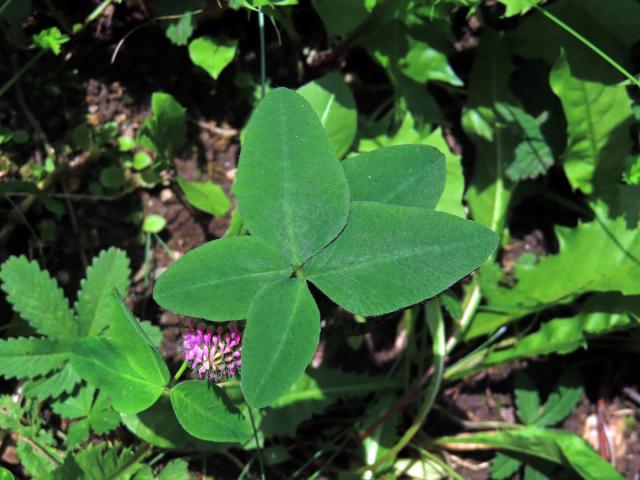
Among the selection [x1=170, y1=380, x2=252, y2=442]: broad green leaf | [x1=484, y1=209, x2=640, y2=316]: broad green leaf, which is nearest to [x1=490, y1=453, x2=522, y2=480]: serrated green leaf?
[x1=484, y1=209, x2=640, y2=316]: broad green leaf

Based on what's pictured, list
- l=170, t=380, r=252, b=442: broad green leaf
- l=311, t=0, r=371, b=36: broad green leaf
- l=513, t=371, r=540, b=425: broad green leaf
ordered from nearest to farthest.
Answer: l=170, t=380, r=252, b=442: broad green leaf
l=311, t=0, r=371, b=36: broad green leaf
l=513, t=371, r=540, b=425: broad green leaf

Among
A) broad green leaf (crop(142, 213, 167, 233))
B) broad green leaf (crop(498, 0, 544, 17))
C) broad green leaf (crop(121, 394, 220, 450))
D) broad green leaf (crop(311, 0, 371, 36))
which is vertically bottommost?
broad green leaf (crop(121, 394, 220, 450))

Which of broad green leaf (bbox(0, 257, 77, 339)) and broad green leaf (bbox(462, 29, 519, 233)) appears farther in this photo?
broad green leaf (bbox(462, 29, 519, 233))

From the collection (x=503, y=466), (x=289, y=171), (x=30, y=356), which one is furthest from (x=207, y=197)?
(x=503, y=466)

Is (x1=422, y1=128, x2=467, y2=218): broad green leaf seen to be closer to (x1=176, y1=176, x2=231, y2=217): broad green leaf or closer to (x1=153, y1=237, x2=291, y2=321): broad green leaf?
(x1=176, y1=176, x2=231, y2=217): broad green leaf

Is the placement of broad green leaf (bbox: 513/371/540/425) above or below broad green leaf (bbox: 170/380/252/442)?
below

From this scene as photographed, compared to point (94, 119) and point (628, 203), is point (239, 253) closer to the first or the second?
point (94, 119)

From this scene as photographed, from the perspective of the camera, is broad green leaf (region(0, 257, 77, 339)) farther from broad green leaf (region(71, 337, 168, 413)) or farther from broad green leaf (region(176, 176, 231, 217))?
broad green leaf (region(176, 176, 231, 217))

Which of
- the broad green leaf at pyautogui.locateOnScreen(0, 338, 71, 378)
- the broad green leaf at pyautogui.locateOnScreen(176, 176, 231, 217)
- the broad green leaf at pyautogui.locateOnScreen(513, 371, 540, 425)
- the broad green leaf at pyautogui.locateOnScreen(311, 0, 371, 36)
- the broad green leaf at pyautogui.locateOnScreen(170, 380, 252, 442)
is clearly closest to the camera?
the broad green leaf at pyautogui.locateOnScreen(170, 380, 252, 442)
